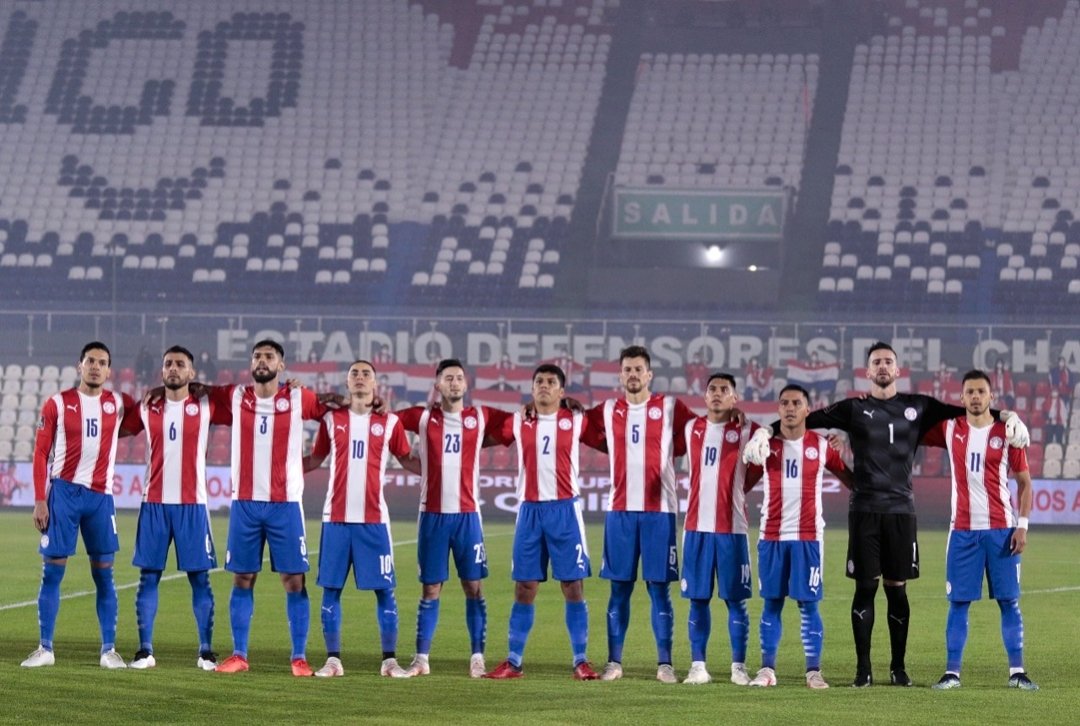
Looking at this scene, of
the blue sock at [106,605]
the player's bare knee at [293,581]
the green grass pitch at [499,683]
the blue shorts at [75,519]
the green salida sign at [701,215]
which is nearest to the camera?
the green grass pitch at [499,683]

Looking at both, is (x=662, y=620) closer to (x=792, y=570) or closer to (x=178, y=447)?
(x=792, y=570)

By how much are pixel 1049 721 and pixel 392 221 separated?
89.6 feet

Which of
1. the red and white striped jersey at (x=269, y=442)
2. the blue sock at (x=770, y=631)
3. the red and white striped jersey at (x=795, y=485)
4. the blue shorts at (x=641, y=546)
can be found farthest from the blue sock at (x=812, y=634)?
the red and white striped jersey at (x=269, y=442)

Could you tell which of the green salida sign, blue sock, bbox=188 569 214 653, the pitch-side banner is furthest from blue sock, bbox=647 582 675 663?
the green salida sign

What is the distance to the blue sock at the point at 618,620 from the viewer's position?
9.63m

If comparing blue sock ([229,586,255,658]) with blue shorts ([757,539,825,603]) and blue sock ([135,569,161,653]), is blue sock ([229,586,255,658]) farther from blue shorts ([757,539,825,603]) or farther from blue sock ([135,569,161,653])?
blue shorts ([757,539,825,603])

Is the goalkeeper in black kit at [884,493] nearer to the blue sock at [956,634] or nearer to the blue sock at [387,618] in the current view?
the blue sock at [956,634]

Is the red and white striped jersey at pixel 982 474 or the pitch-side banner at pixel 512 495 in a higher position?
→ the red and white striped jersey at pixel 982 474

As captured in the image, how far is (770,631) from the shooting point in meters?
9.36

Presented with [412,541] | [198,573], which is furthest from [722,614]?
[412,541]

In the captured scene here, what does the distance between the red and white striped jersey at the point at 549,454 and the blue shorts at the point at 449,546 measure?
0.36 metres

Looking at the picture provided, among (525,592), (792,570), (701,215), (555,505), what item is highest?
(701,215)

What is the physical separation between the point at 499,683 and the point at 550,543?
0.97 meters

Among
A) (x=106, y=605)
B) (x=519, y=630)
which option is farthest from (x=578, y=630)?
(x=106, y=605)
